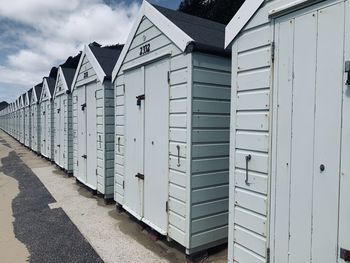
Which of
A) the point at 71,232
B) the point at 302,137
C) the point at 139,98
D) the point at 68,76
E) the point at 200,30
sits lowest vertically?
the point at 71,232

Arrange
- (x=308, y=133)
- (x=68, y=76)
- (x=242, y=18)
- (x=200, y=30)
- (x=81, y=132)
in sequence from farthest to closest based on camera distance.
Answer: (x=68, y=76)
(x=81, y=132)
(x=200, y=30)
(x=242, y=18)
(x=308, y=133)

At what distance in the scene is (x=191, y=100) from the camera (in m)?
3.99

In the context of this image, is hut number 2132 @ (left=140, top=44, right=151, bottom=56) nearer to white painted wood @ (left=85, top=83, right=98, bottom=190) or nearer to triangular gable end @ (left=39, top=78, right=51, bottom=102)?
white painted wood @ (left=85, top=83, right=98, bottom=190)

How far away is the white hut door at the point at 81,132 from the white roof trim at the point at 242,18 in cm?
555

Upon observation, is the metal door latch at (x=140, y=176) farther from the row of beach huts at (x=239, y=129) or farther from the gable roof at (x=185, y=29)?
the gable roof at (x=185, y=29)

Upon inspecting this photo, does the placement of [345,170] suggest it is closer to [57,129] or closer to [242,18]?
[242,18]

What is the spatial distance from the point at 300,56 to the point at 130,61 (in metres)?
3.59

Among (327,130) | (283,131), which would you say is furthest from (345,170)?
(283,131)

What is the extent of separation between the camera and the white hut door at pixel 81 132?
8320 millimetres

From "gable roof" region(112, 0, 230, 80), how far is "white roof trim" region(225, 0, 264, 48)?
0.56 metres

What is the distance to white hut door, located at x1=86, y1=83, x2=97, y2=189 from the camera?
7.62 meters

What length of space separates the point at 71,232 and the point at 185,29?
376 cm

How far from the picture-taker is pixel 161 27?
4.59 m

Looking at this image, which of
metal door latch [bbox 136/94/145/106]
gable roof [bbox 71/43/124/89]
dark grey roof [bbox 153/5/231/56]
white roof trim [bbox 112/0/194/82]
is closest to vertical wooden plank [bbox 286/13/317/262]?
dark grey roof [bbox 153/5/231/56]
